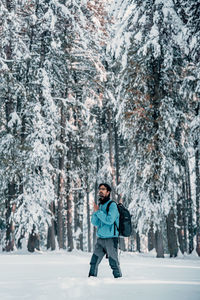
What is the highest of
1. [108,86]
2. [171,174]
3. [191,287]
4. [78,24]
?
[78,24]

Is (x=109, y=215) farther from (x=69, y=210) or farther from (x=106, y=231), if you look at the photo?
(x=69, y=210)

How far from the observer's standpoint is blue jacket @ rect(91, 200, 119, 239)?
6461mm

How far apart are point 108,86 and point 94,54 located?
95.0 inches

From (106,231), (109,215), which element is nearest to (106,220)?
(109,215)

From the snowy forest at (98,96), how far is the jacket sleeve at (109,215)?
24.7ft

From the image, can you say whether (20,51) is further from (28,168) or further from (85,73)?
(28,168)

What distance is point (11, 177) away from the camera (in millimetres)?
16984

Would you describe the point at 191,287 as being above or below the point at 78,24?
below

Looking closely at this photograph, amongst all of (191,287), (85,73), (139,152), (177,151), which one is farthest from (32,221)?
(191,287)

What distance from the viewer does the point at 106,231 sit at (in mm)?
6629

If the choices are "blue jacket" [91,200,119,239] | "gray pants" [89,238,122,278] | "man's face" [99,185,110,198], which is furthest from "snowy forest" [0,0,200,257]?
"gray pants" [89,238,122,278]

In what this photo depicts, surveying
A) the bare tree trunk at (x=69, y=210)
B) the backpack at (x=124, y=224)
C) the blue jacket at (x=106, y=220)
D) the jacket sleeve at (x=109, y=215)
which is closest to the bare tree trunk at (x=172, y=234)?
the bare tree trunk at (x=69, y=210)

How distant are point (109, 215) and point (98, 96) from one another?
47.4 ft

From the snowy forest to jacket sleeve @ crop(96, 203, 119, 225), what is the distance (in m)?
7.53
